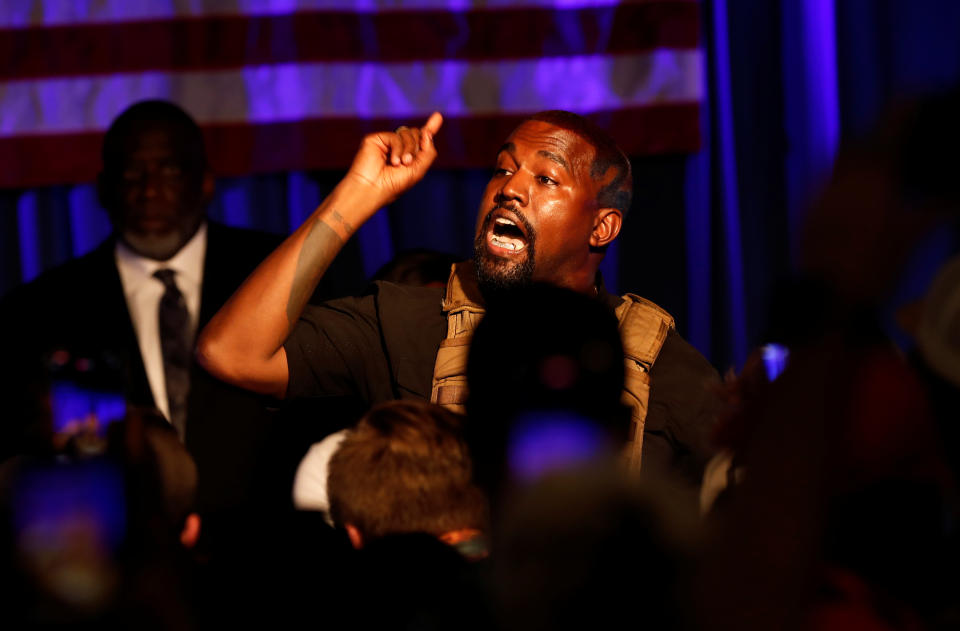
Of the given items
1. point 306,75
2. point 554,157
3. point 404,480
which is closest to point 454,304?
point 554,157

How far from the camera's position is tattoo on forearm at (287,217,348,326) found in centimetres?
192

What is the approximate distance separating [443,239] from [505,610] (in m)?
2.28

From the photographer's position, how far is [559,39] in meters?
3.03

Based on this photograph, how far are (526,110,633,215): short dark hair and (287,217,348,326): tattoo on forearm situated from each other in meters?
0.56

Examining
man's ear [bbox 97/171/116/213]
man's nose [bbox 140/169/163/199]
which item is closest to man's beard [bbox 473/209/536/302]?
man's nose [bbox 140/169/163/199]

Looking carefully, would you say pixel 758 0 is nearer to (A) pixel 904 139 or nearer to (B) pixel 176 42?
(B) pixel 176 42

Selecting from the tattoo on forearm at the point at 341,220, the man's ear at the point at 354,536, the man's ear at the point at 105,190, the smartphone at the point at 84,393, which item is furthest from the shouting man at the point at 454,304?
the man's ear at the point at 105,190

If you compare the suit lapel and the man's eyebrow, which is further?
the suit lapel

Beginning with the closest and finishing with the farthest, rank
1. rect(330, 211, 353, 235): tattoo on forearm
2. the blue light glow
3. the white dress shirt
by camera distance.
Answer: the blue light glow
rect(330, 211, 353, 235): tattoo on forearm
the white dress shirt

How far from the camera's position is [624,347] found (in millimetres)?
1941

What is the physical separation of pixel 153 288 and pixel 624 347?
4.46 ft

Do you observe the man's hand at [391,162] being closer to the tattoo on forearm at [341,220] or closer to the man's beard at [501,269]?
the tattoo on forearm at [341,220]

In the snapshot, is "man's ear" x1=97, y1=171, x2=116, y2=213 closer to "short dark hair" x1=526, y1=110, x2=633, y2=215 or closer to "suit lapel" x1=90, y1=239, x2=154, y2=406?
"suit lapel" x1=90, y1=239, x2=154, y2=406

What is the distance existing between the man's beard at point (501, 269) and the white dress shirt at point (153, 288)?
2.99 ft
